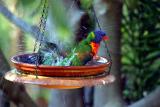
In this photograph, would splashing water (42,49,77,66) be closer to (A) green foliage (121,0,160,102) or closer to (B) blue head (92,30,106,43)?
(B) blue head (92,30,106,43)

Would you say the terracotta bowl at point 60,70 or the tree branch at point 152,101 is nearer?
the terracotta bowl at point 60,70

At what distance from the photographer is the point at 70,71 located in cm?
140

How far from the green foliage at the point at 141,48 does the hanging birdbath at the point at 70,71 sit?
2031 millimetres

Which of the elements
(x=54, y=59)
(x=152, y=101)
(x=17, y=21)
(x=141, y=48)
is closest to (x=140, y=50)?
(x=141, y=48)

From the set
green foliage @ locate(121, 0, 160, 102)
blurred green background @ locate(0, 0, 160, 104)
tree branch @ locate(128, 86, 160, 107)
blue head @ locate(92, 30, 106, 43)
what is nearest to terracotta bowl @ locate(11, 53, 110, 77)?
blue head @ locate(92, 30, 106, 43)

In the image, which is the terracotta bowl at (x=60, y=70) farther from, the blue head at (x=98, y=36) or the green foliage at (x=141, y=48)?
the green foliage at (x=141, y=48)

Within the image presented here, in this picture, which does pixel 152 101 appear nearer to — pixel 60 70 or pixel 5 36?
pixel 5 36

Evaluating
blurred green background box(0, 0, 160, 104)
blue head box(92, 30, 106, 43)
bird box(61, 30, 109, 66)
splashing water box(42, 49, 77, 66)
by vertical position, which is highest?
blue head box(92, 30, 106, 43)

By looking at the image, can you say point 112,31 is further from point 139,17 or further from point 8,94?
point 139,17

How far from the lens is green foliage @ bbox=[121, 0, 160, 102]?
3.57 m

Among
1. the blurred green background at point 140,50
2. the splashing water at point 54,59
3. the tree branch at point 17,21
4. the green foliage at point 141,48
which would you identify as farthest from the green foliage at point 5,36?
the green foliage at point 141,48

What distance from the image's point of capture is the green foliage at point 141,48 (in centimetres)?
357

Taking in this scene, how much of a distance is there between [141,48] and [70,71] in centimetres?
235

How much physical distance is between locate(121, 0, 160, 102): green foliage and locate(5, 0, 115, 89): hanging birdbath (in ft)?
6.66
